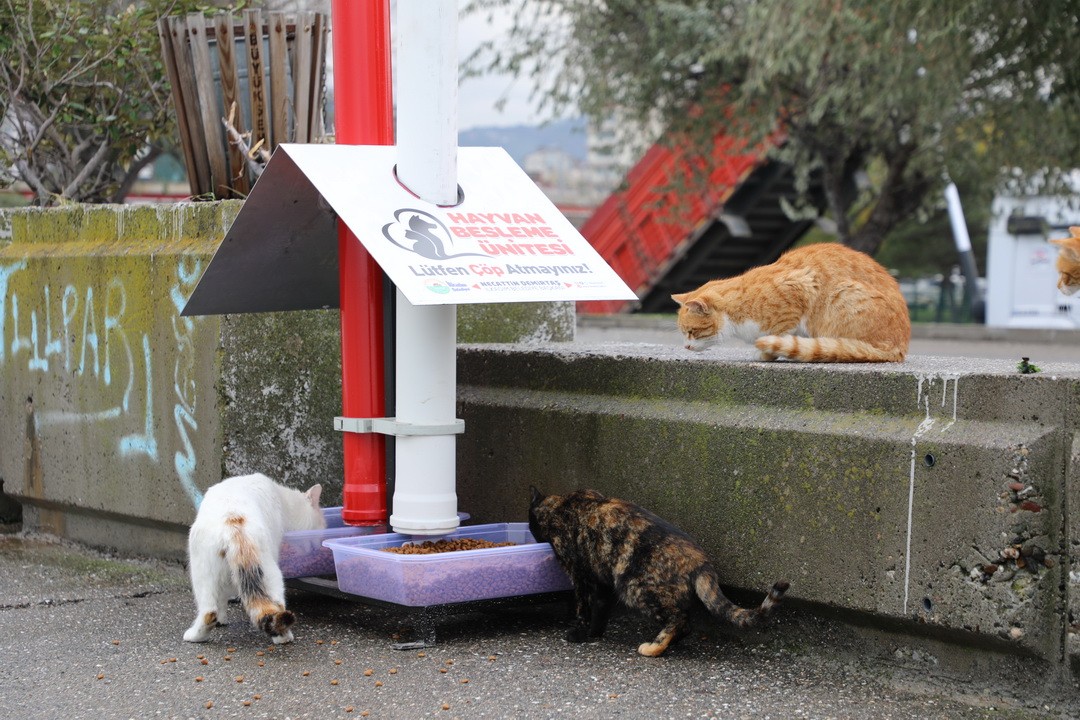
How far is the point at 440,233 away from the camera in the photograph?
167 inches

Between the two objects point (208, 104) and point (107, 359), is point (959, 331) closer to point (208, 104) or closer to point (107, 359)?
point (208, 104)

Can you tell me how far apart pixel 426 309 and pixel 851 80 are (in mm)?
12539

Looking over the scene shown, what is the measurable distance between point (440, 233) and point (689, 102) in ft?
49.9

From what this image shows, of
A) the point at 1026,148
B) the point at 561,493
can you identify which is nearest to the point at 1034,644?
the point at 561,493

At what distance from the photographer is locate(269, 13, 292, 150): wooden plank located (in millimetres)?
5992

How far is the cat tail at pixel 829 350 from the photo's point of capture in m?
4.25

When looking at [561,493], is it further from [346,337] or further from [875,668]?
[875,668]

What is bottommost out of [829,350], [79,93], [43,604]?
[43,604]

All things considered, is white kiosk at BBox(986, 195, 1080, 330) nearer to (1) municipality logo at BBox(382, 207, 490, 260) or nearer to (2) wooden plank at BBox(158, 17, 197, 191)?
(2) wooden plank at BBox(158, 17, 197, 191)

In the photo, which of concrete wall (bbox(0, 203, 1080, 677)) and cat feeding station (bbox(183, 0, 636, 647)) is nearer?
concrete wall (bbox(0, 203, 1080, 677))

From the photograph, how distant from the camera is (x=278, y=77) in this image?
237 inches

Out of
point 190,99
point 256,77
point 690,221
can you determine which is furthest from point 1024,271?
point 190,99

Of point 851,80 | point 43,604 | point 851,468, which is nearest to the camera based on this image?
point 851,468

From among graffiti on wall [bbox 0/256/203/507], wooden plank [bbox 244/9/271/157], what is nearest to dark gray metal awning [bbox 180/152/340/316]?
graffiti on wall [bbox 0/256/203/507]
